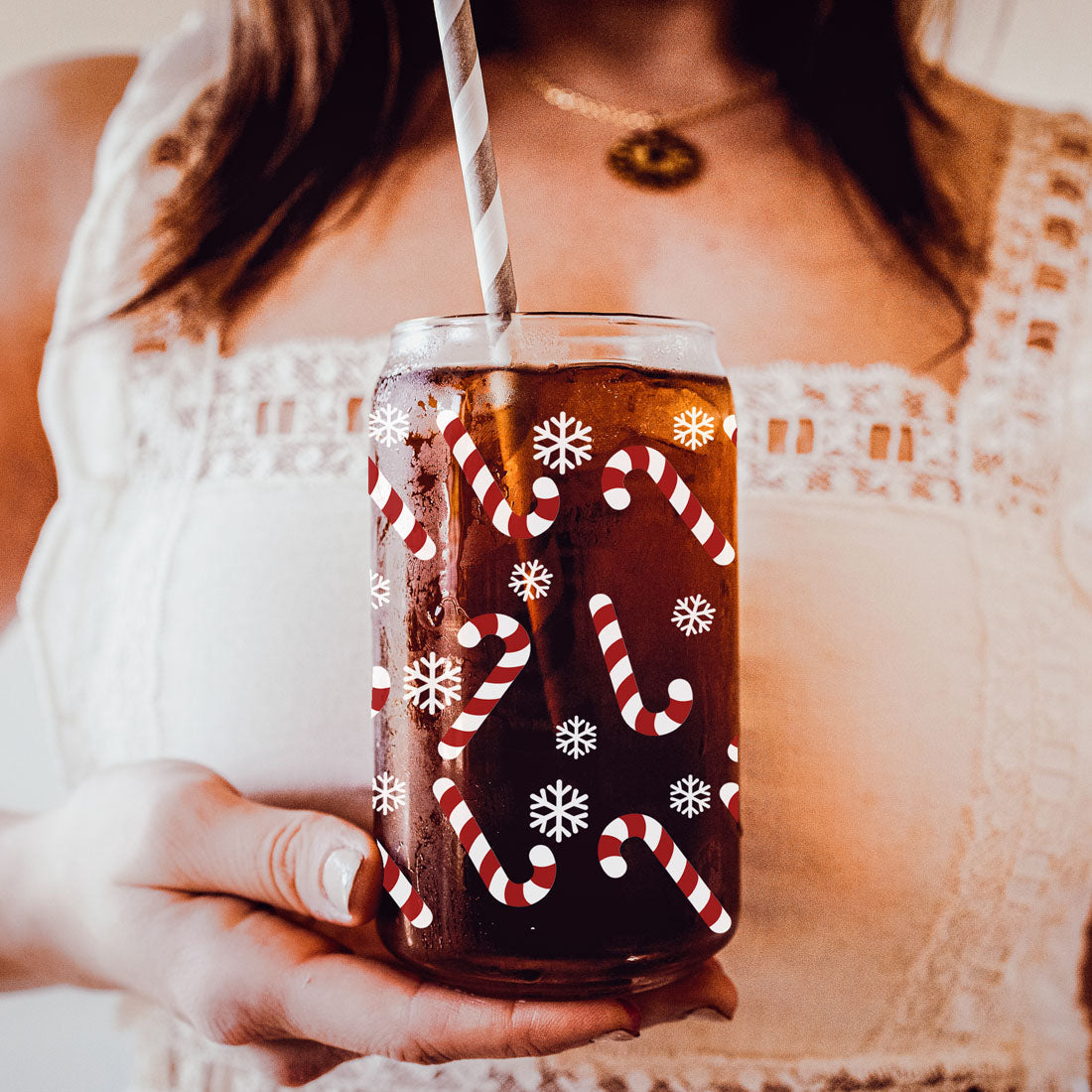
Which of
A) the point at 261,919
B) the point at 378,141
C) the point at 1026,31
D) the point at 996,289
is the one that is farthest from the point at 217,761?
the point at 1026,31

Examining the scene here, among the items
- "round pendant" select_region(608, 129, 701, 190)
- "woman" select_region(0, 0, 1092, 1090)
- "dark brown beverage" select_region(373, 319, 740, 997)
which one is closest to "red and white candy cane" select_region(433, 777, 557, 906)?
"dark brown beverage" select_region(373, 319, 740, 997)

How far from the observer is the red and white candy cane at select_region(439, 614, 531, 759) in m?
0.40

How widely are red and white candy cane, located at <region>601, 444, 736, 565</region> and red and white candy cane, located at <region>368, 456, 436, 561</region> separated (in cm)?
8

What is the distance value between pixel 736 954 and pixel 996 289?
1.48 feet

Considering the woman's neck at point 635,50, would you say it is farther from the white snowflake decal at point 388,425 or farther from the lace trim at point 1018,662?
the white snowflake decal at point 388,425

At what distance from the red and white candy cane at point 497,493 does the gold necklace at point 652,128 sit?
331 millimetres

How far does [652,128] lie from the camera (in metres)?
0.67

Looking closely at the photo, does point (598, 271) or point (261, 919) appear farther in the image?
point (598, 271)

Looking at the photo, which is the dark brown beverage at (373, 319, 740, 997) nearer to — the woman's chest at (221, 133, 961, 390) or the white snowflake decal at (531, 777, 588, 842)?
the white snowflake decal at (531, 777, 588, 842)

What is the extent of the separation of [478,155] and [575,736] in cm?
25

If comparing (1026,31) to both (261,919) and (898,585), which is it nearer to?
(898,585)

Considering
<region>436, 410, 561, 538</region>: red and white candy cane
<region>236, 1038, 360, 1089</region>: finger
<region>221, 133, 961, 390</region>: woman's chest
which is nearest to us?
<region>436, 410, 561, 538</region>: red and white candy cane

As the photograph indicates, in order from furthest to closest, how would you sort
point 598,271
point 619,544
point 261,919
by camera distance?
point 598,271 → point 261,919 → point 619,544

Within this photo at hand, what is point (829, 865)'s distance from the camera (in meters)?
0.58
